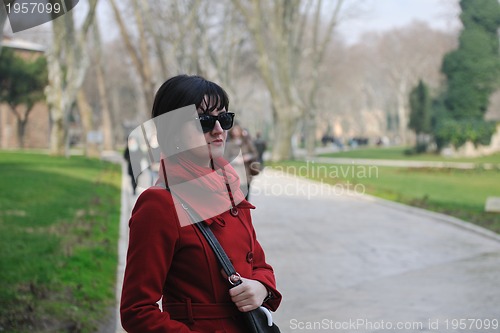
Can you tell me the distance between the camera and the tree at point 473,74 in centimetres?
3847

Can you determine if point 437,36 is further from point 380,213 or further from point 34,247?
point 34,247

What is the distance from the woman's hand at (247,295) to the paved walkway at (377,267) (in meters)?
3.27

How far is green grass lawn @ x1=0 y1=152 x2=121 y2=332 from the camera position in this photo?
6277 mm

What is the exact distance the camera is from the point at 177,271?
2.55m

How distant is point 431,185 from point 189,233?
20.6 m

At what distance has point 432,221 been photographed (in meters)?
13.3

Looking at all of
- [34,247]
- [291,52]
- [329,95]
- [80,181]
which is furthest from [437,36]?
[34,247]

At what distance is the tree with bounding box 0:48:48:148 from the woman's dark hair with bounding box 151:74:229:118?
5262cm

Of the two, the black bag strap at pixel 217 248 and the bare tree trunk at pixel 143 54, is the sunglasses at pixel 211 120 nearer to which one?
the black bag strap at pixel 217 248

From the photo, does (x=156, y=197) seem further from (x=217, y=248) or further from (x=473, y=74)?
(x=473, y=74)

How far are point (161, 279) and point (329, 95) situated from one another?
253 ft
